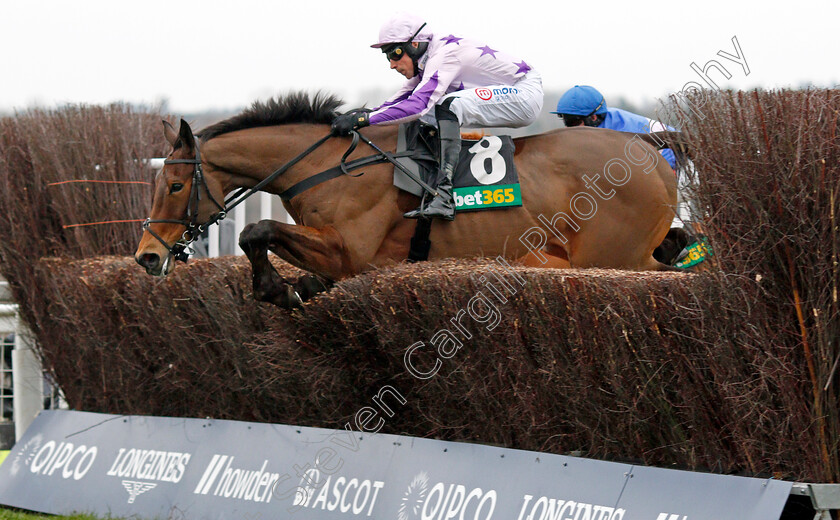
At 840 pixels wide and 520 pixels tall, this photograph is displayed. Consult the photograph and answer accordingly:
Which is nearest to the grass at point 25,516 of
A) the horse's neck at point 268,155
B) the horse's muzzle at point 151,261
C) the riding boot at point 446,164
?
the horse's muzzle at point 151,261

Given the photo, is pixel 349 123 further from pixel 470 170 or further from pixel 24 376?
→ pixel 24 376

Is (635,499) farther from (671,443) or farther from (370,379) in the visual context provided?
(370,379)

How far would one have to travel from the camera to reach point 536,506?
417 cm

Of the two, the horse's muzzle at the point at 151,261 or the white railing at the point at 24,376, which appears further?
the white railing at the point at 24,376

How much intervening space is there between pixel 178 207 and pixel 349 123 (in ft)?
3.48

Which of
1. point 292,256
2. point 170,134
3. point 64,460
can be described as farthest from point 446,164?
point 64,460

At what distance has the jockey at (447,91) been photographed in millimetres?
5484

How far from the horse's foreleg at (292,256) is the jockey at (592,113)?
223 cm

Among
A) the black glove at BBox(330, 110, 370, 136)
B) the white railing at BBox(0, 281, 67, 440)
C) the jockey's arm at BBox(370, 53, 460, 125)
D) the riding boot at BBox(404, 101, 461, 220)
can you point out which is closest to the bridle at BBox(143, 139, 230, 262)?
the black glove at BBox(330, 110, 370, 136)

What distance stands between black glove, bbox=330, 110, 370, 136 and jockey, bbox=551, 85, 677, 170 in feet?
5.85

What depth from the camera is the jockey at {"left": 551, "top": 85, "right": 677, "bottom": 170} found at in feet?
22.3

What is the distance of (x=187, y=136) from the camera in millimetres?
5496

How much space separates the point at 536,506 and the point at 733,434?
904 mm

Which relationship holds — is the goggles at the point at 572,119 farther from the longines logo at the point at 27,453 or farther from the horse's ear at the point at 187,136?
the longines logo at the point at 27,453
